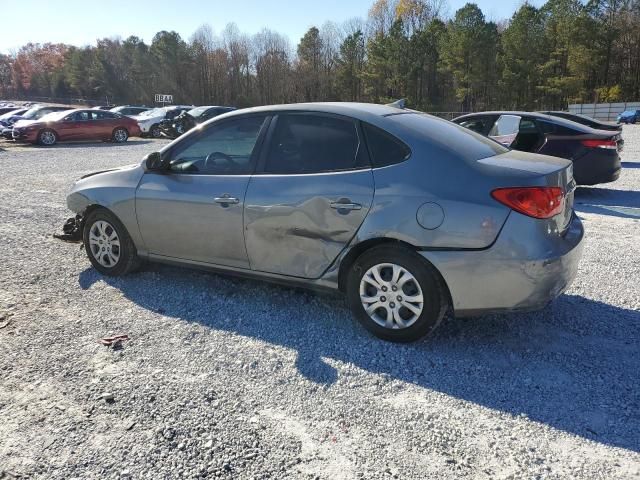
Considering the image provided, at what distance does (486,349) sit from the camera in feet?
11.7

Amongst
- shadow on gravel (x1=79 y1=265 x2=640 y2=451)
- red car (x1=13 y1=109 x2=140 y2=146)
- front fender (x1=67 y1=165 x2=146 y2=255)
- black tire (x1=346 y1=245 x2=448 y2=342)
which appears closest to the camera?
shadow on gravel (x1=79 y1=265 x2=640 y2=451)

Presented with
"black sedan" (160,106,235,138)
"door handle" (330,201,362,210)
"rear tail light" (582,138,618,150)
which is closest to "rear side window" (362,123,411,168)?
"door handle" (330,201,362,210)

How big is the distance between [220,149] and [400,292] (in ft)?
6.43

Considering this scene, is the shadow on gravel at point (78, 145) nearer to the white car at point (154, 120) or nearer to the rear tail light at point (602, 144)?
the white car at point (154, 120)

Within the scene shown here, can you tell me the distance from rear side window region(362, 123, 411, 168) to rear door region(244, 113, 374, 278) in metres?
0.07

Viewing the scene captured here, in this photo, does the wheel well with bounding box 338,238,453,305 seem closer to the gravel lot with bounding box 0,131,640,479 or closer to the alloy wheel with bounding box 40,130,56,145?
the gravel lot with bounding box 0,131,640,479

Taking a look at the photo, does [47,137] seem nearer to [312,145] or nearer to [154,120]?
[154,120]

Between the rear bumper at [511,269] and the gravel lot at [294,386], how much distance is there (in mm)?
417

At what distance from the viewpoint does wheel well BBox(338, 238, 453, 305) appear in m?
3.41

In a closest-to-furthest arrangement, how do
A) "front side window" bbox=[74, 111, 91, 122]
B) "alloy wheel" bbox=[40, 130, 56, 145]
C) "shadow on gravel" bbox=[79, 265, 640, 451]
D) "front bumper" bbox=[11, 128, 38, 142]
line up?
"shadow on gravel" bbox=[79, 265, 640, 451]
"front bumper" bbox=[11, 128, 38, 142]
"alloy wheel" bbox=[40, 130, 56, 145]
"front side window" bbox=[74, 111, 91, 122]

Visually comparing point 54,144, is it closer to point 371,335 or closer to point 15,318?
point 15,318

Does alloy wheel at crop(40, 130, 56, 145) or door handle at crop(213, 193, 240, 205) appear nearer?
door handle at crop(213, 193, 240, 205)

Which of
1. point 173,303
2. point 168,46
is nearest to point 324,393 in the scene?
point 173,303

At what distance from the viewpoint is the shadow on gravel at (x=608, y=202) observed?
7.86 meters
